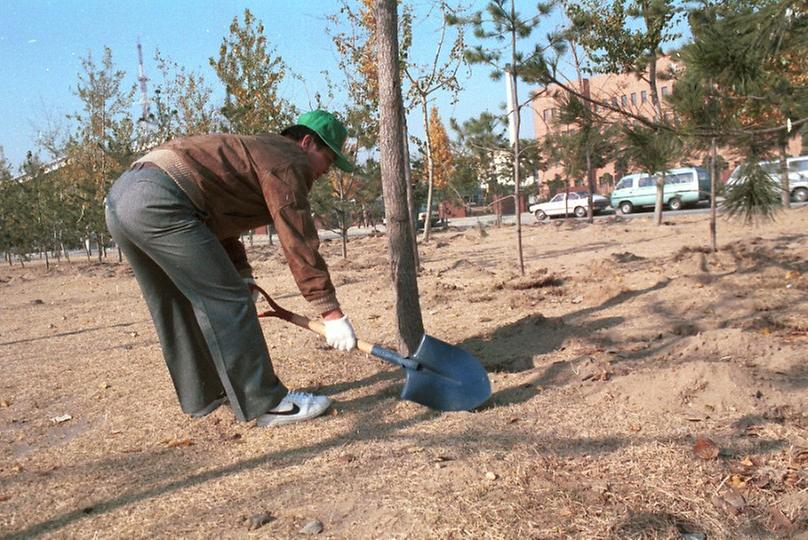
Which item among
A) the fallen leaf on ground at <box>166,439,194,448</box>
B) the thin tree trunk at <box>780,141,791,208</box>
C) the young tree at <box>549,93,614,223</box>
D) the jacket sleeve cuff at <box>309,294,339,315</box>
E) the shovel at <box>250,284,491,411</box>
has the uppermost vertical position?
the young tree at <box>549,93,614,223</box>

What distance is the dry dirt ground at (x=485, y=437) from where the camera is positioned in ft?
7.72

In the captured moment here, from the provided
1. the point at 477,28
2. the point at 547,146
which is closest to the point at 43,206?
the point at 477,28

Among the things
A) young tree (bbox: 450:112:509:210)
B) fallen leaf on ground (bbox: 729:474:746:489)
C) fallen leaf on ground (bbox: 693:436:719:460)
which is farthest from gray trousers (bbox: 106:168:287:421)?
young tree (bbox: 450:112:509:210)

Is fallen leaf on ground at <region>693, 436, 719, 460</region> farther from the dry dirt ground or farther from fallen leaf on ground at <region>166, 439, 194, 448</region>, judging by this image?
fallen leaf on ground at <region>166, 439, 194, 448</region>

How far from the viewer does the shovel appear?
3.36 meters

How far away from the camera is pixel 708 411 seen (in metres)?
3.17

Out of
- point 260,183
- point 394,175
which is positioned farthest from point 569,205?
point 260,183

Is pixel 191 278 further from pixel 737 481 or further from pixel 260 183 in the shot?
pixel 737 481

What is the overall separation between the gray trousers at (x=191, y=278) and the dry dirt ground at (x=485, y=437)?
28cm

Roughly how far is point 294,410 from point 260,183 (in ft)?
3.49

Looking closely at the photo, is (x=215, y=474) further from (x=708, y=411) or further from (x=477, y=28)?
(x=477, y=28)

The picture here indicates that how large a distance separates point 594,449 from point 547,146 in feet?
13.5

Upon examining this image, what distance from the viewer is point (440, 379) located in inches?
133

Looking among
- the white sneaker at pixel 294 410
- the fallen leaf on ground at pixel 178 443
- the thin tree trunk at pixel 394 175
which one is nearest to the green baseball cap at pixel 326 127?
the thin tree trunk at pixel 394 175
